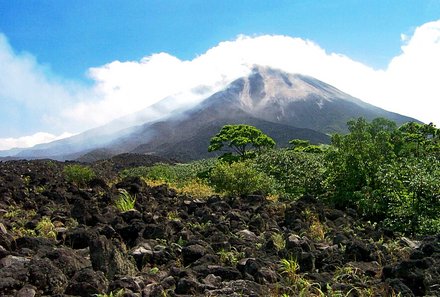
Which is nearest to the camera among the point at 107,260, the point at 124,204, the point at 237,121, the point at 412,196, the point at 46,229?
the point at 107,260

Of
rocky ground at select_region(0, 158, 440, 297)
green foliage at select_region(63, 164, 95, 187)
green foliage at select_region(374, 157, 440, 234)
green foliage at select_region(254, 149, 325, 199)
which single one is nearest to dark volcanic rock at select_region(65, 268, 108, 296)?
rocky ground at select_region(0, 158, 440, 297)

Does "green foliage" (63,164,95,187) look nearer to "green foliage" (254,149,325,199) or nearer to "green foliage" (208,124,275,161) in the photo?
"green foliage" (254,149,325,199)

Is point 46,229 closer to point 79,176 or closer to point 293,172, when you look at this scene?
point 79,176

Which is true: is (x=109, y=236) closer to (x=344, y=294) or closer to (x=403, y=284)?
(x=344, y=294)

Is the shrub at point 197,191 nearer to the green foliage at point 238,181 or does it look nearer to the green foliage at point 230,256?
the green foliage at point 238,181

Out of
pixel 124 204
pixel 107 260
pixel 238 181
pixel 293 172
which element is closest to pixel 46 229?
pixel 124 204

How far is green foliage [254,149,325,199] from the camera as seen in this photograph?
56.9 ft

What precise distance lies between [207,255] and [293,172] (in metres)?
13.7

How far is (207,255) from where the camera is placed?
295 inches

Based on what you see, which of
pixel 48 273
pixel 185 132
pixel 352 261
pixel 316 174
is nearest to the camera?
pixel 48 273

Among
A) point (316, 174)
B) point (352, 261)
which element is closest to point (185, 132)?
point (316, 174)

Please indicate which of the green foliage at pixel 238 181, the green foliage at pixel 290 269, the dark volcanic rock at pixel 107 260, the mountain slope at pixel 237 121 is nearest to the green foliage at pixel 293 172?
the green foliage at pixel 238 181

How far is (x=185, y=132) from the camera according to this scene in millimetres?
143000

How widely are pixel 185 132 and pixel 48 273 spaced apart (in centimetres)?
13738
